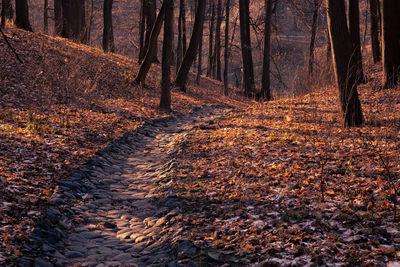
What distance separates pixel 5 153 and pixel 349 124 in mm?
7459

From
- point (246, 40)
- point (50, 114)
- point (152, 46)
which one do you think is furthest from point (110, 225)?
point (246, 40)

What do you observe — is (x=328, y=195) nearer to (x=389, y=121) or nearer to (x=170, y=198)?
(x=170, y=198)

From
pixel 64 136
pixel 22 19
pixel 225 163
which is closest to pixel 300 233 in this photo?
pixel 225 163

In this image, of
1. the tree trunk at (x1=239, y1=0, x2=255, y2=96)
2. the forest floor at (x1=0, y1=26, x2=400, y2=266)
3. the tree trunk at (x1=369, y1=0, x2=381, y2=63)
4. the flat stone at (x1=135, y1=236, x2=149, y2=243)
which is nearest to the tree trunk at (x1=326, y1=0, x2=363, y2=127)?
the forest floor at (x1=0, y1=26, x2=400, y2=266)

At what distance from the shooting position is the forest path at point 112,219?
4316 mm

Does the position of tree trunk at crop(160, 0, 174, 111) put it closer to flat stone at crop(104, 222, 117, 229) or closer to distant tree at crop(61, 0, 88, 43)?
distant tree at crop(61, 0, 88, 43)

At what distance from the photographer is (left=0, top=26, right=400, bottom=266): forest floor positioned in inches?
159

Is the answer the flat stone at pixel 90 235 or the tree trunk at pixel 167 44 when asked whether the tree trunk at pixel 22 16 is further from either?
the flat stone at pixel 90 235

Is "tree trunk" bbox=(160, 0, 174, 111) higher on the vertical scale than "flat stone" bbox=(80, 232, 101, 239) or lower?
higher

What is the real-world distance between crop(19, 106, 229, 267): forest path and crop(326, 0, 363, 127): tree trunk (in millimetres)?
4363

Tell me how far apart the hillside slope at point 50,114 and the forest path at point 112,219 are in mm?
279

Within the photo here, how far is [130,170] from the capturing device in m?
7.87

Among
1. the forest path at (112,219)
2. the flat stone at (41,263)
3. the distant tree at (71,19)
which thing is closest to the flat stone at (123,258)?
the forest path at (112,219)

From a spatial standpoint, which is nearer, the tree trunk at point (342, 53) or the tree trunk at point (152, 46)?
the tree trunk at point (342, 53)
